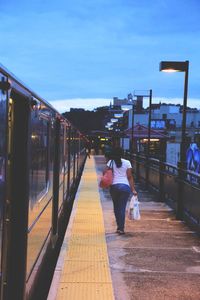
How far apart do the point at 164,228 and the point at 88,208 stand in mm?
3066

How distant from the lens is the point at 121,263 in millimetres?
7570

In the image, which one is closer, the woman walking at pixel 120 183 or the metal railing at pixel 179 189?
the woman walking at pixel 120 183

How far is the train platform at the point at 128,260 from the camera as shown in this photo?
6.11m

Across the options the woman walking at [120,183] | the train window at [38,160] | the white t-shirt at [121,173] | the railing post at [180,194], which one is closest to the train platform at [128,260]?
the railing post at [180,194]

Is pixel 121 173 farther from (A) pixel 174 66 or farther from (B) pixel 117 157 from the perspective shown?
(A) pixel 174 66

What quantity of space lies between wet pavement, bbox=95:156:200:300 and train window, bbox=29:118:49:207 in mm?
1493

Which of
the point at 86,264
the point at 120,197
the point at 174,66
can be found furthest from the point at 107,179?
the point at 174,66

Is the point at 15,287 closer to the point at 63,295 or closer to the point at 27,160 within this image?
the point at 27,160

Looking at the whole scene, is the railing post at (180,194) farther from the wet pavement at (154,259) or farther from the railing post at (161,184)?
the railing post at (161,184)

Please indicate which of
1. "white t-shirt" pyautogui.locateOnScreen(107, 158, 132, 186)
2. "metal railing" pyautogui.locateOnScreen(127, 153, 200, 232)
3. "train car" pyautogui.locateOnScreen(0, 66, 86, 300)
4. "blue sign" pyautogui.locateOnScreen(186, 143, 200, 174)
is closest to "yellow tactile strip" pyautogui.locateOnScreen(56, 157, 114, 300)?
"train car" pyautogui.locateOnScreen(0, 66, 86, 300)

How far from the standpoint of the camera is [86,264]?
23.8 ft

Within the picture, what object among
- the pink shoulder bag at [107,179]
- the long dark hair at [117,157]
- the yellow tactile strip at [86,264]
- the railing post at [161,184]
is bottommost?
the yellow tactile strip at [86,264]

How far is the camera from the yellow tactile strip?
5949 mm

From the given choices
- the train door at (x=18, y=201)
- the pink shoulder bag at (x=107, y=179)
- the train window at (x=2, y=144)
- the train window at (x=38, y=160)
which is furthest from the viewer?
the pink shoulder bag at (x=107, y=179)
